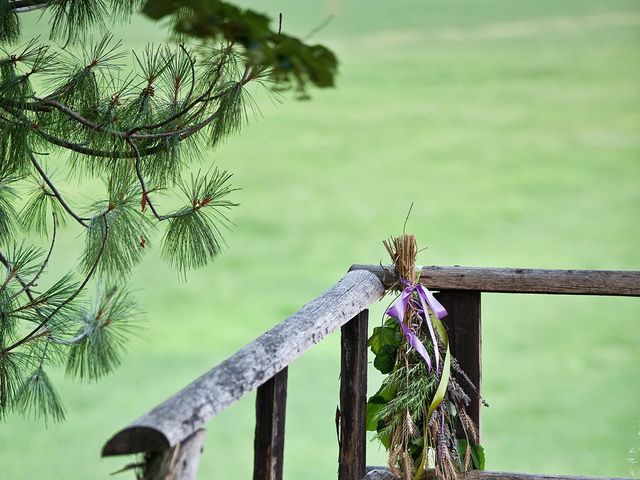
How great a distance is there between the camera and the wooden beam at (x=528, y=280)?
165 cm

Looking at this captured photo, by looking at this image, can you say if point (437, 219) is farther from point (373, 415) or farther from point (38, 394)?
point (373, 415)

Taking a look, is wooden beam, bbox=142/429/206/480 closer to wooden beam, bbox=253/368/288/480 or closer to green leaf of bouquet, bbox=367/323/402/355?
wooden beam, bbox=253/368/288/480

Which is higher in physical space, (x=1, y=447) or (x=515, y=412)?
(x=515, y=412)

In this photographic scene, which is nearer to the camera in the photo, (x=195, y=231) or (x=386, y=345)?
(x=386, y=345)

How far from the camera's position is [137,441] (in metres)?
1.01

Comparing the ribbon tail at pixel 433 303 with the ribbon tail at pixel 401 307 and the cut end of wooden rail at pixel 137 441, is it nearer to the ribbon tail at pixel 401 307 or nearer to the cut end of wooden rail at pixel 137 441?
the ribbon tail at pixel 401 307

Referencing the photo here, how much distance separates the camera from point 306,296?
8000 millimetres

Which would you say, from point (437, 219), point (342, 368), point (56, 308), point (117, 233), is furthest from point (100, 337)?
point (437, 219)

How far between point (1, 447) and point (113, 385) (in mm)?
1074

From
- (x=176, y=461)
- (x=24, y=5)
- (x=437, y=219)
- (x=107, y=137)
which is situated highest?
(x=437, y=219)

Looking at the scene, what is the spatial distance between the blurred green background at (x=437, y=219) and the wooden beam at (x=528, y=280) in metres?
4.75

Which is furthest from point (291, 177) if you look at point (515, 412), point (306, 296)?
point (515, 412)

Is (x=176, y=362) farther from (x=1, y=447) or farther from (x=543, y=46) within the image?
(x=543, y=46)

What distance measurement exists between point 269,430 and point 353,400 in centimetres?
37
